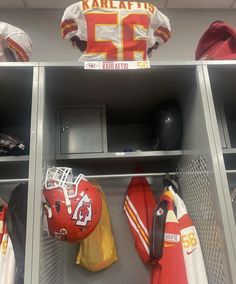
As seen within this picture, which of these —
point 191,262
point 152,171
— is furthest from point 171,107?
point 191,262

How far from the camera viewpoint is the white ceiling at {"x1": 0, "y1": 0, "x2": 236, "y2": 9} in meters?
1.95

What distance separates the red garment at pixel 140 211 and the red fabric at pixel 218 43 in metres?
0.68

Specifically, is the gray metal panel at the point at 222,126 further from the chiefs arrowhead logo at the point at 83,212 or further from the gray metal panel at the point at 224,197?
the chiefs arrowhead logo at the point at 83,212

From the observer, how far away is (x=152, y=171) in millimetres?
1564

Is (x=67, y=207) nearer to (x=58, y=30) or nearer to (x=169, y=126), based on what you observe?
(x=169, y=126)

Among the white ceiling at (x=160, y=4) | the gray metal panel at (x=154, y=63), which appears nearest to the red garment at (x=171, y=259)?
the gray metal panel at (x=154, y=63)

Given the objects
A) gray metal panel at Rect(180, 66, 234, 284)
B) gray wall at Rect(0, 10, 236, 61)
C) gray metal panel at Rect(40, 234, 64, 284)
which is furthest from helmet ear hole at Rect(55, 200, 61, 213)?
gray wall at Rect(0, 10, 236, 61)

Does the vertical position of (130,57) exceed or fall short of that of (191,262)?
it exceeds it

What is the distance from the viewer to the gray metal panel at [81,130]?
4.45ft

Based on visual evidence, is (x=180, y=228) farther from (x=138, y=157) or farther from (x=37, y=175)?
(x=37, y=175)

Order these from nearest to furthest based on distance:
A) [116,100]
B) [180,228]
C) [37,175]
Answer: [37,175], [180,228], [116,100]

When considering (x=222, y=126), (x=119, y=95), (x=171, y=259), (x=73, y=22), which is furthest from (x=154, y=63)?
(x=171, y=259)

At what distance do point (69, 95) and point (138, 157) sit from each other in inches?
16.6

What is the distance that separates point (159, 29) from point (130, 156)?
571 mm
